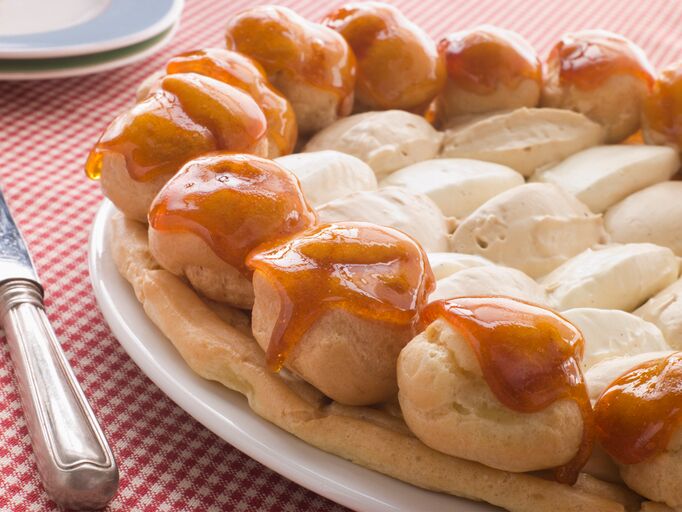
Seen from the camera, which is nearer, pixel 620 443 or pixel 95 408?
pixel 620 443

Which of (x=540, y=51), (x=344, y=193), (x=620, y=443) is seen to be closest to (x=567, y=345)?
(x=620, y=443)

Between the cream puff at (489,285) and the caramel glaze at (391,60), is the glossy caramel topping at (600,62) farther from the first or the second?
the cream puff at (489,285)

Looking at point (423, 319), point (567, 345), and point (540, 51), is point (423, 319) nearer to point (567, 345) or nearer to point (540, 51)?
point (567, 345)

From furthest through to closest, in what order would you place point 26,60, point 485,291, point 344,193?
1. point 26,60
2. point 344,193
3. point 485,291

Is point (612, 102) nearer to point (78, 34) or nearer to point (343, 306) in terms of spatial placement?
point (343, 306)

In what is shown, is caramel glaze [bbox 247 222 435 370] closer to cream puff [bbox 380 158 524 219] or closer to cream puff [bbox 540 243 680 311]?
cream puff [bbox 540 243 680 311]

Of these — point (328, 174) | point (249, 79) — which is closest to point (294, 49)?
point (249, 79)

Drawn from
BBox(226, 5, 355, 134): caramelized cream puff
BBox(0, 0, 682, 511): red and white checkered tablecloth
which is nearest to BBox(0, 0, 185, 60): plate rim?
BBox(0, 0, 682, 511): red and white checkered tablecloth
